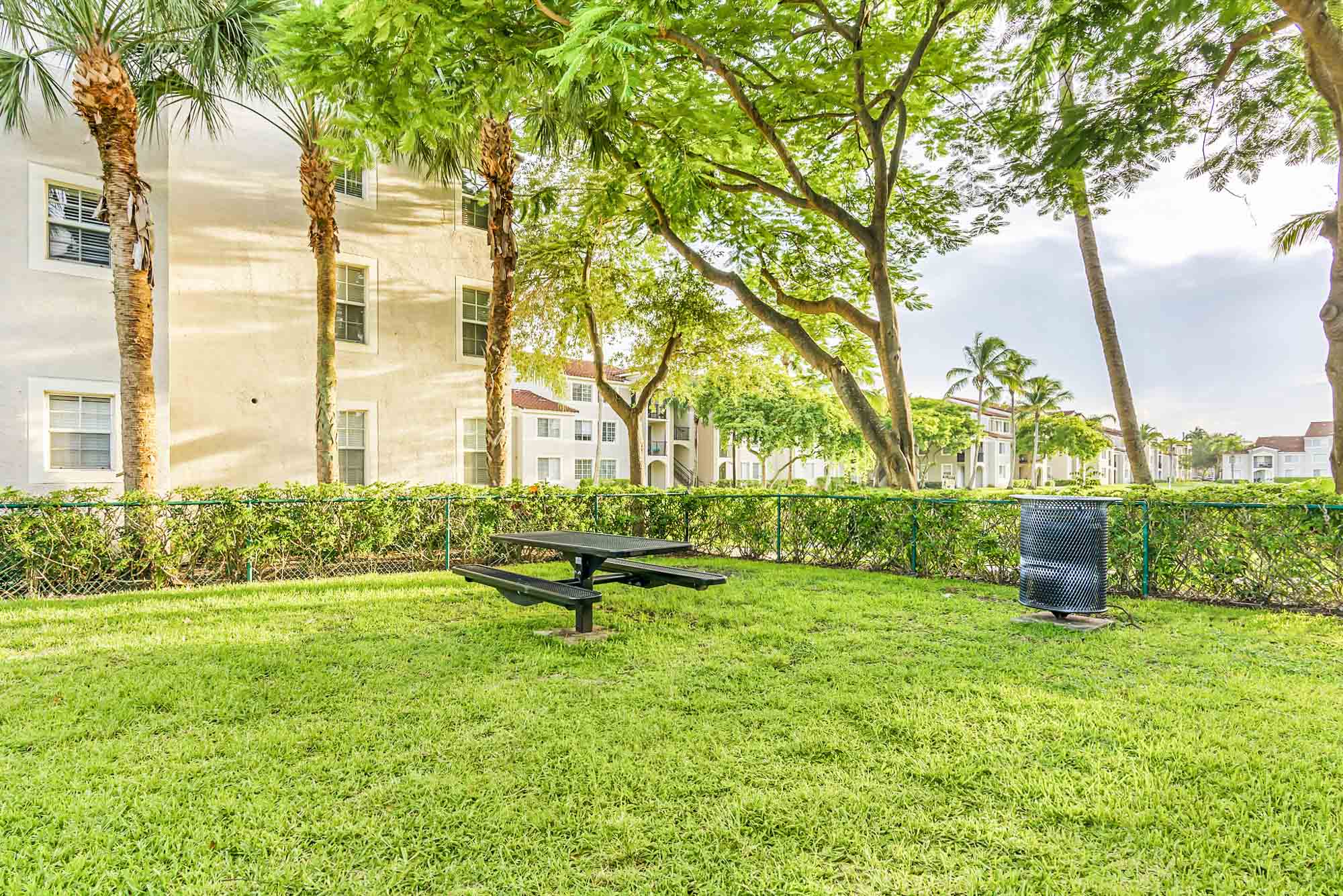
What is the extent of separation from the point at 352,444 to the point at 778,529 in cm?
862

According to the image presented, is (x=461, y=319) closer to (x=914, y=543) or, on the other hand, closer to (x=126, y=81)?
(x=126, y=81)

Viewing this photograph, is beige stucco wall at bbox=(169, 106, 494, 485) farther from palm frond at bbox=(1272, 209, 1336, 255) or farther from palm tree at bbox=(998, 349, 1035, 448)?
palm tree at bbox=(998, 349, 1035, 448)

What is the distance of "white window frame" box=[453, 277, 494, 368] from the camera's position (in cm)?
1542

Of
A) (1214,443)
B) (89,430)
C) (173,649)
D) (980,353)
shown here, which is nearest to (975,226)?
(173,649)

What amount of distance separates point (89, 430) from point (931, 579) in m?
13.2

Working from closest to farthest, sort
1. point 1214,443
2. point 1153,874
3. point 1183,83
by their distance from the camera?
1. point 1153,874
2. point 1183,83
3. point 1214,443

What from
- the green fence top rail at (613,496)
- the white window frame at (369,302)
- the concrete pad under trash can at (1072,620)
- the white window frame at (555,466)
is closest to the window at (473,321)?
the white window frame at (369,302)

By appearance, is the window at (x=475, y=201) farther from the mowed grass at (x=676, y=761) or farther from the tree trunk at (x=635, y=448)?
the mowed grass at (x=676, y=761)

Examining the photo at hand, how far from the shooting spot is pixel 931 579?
973 cm

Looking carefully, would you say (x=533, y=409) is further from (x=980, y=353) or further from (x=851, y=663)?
(x=980, y=353)

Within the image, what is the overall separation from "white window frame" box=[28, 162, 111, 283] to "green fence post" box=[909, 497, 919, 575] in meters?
13.5

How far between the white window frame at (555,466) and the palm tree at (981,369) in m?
36.4

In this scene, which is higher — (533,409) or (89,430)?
(533,409)

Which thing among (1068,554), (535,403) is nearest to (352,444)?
(1068,554)
